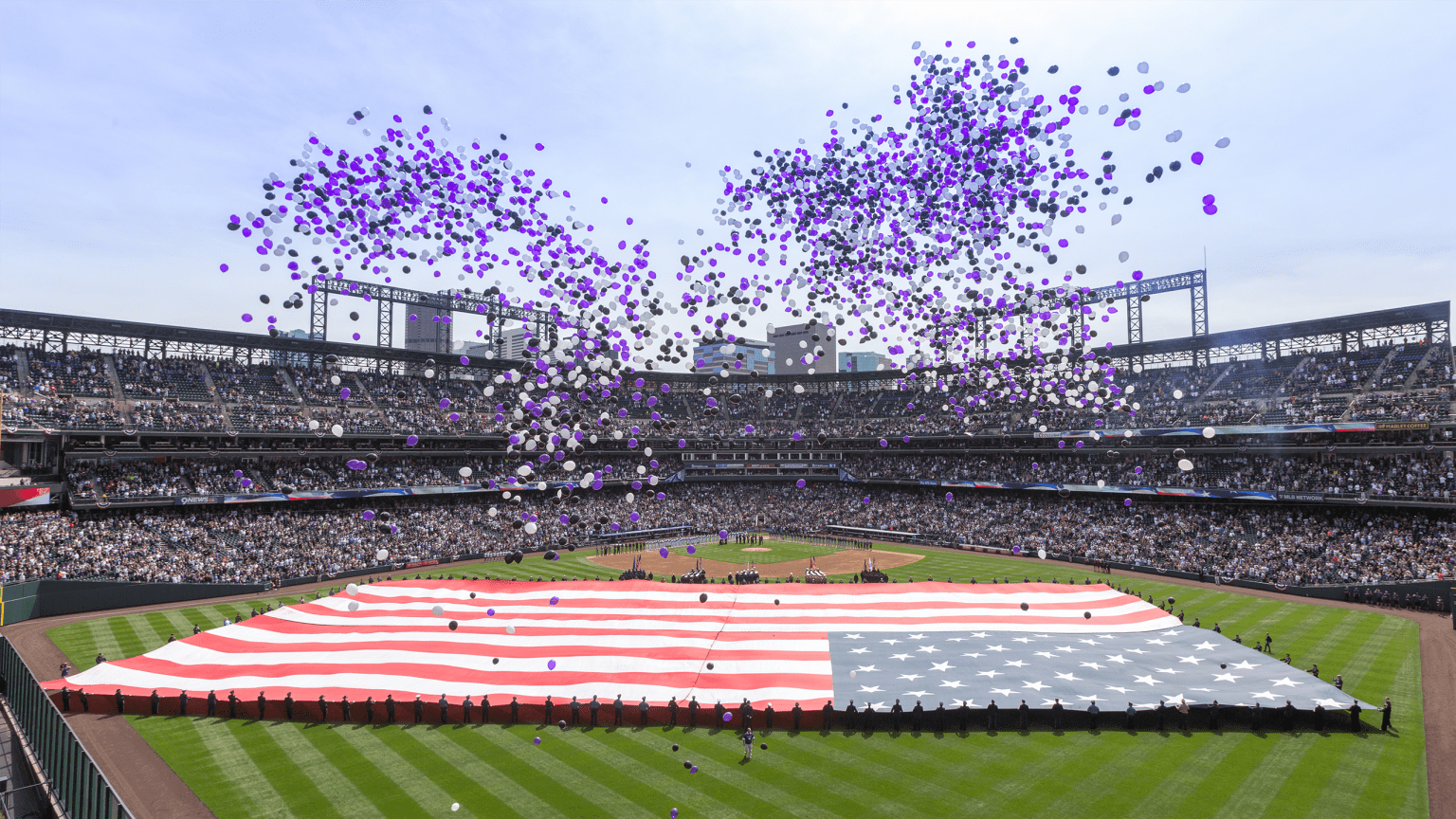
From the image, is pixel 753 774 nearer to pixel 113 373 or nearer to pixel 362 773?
pixel 362 773

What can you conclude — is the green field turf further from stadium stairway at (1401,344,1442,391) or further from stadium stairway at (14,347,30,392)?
stadium stairway at (14,347,30,392)

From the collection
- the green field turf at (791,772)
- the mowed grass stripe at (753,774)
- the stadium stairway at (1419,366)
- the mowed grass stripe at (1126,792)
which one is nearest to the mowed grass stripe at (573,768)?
the green field turf at (791,772)

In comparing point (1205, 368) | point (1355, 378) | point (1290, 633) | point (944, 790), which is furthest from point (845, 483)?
point (944, 790)

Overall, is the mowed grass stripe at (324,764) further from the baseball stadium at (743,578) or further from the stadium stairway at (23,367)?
the stadium stairway at (23,367)

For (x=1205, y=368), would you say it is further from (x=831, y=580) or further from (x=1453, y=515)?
(x=831, y=580)

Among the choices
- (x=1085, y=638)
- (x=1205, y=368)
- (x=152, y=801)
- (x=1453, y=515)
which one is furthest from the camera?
(x=1205, y=368)

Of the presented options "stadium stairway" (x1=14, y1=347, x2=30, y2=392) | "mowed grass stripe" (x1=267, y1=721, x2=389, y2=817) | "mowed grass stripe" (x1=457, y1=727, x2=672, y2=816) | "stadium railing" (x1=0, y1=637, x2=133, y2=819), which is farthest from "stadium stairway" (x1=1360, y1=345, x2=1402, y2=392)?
"stadium stairway" (x1=14, y1=347, x2=30, y2=392)
